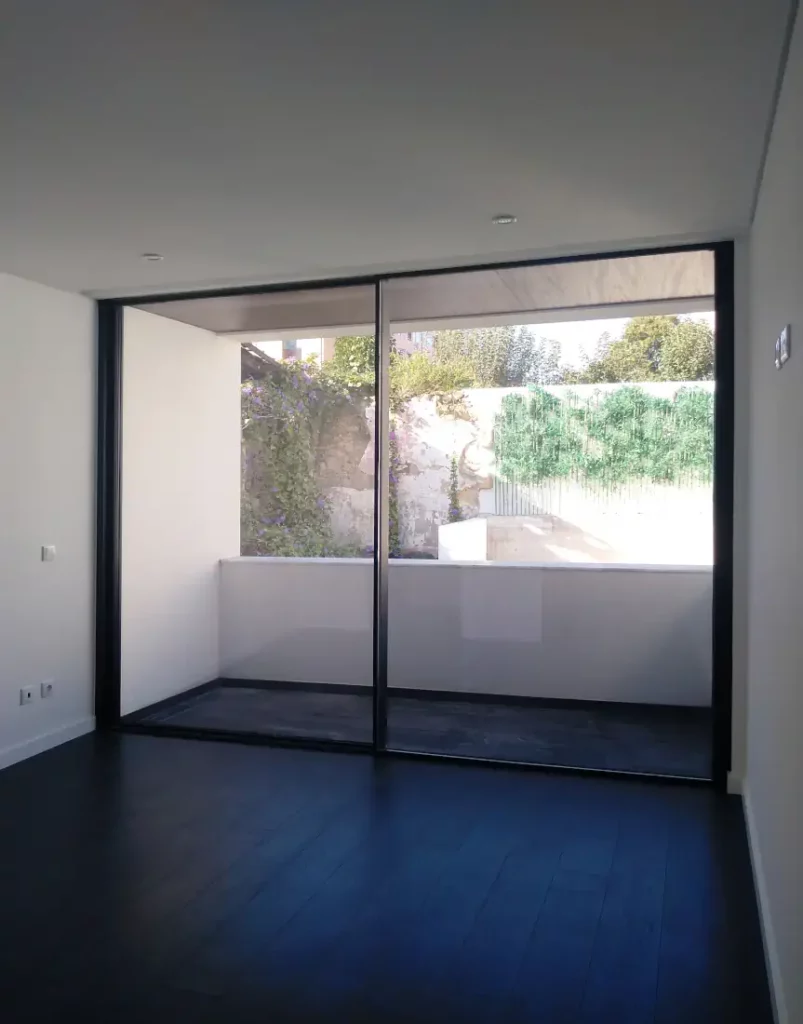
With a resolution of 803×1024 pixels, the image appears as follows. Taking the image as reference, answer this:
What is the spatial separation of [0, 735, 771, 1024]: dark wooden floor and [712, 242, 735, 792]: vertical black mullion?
423 mm

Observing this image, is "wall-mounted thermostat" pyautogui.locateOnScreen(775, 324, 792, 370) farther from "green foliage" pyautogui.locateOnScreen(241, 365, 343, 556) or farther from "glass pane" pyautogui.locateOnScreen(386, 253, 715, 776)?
"green foliage" pyautogui.locateOnScreen(241, 365, 343, 556)

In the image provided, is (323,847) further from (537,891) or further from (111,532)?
(111,532)

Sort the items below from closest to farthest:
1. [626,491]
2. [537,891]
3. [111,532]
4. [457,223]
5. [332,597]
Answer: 1. [537,891]
2. [457,223]
3. [626,491]
4. [332,597]
5. [111,532]

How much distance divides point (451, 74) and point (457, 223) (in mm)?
1431

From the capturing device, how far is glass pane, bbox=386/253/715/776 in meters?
4.36

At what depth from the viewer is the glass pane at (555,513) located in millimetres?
4359

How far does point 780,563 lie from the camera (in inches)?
100

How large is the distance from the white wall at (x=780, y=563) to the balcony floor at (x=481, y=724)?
2.51 ft

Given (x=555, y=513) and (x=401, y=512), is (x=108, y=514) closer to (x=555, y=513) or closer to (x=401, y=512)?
(x=401, y=512)

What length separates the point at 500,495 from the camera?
464 cm

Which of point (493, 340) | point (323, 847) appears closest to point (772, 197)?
point (493, 340)

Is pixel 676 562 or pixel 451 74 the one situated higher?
pixel 451 74

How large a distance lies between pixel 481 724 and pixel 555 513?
1.30 metres

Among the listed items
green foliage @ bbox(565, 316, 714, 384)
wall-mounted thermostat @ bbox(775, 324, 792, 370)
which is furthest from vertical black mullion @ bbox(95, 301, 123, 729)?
wall-mounted thermostat @ bbox(775, 324, 792, 370)
